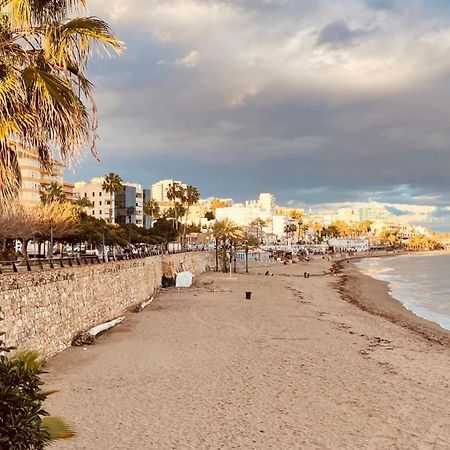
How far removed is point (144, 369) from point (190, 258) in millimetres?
47988

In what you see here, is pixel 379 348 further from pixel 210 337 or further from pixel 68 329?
pixel 68 329

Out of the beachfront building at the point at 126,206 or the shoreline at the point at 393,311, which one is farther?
the beachfront building at the point at 126,206

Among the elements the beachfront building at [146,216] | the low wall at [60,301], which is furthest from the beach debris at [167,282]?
the beachfront building at [146,216]

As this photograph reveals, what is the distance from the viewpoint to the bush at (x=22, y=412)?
4496 mm

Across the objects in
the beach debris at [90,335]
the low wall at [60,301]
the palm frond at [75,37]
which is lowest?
the beach debris at [90,335]

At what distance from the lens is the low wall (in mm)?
15648

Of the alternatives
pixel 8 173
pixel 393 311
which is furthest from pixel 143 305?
pixel 8 173

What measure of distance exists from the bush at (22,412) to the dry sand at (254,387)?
22.2 ft

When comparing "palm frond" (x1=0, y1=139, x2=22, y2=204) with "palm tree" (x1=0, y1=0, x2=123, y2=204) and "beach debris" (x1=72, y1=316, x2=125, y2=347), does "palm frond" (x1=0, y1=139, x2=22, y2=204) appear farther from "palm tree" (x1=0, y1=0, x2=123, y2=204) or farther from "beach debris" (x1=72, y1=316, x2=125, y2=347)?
"beach debris" (x1=72, y1=316, x2=125, y2=347)

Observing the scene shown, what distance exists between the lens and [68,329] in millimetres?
20516

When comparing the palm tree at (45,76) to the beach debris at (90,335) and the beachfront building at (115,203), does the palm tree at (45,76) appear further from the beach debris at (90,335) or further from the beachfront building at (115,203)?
the beachfront building at (115,203)

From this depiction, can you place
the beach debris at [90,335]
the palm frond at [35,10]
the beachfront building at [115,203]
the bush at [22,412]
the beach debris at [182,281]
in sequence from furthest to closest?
the beachfront building at [115,203] < the beach debris at [182,281] < the beach debris at [90,335] < the palm frond at [35,10] < the bush at [22,412]

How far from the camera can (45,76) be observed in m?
6.30

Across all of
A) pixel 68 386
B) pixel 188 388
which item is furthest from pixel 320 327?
pixel 68 386
